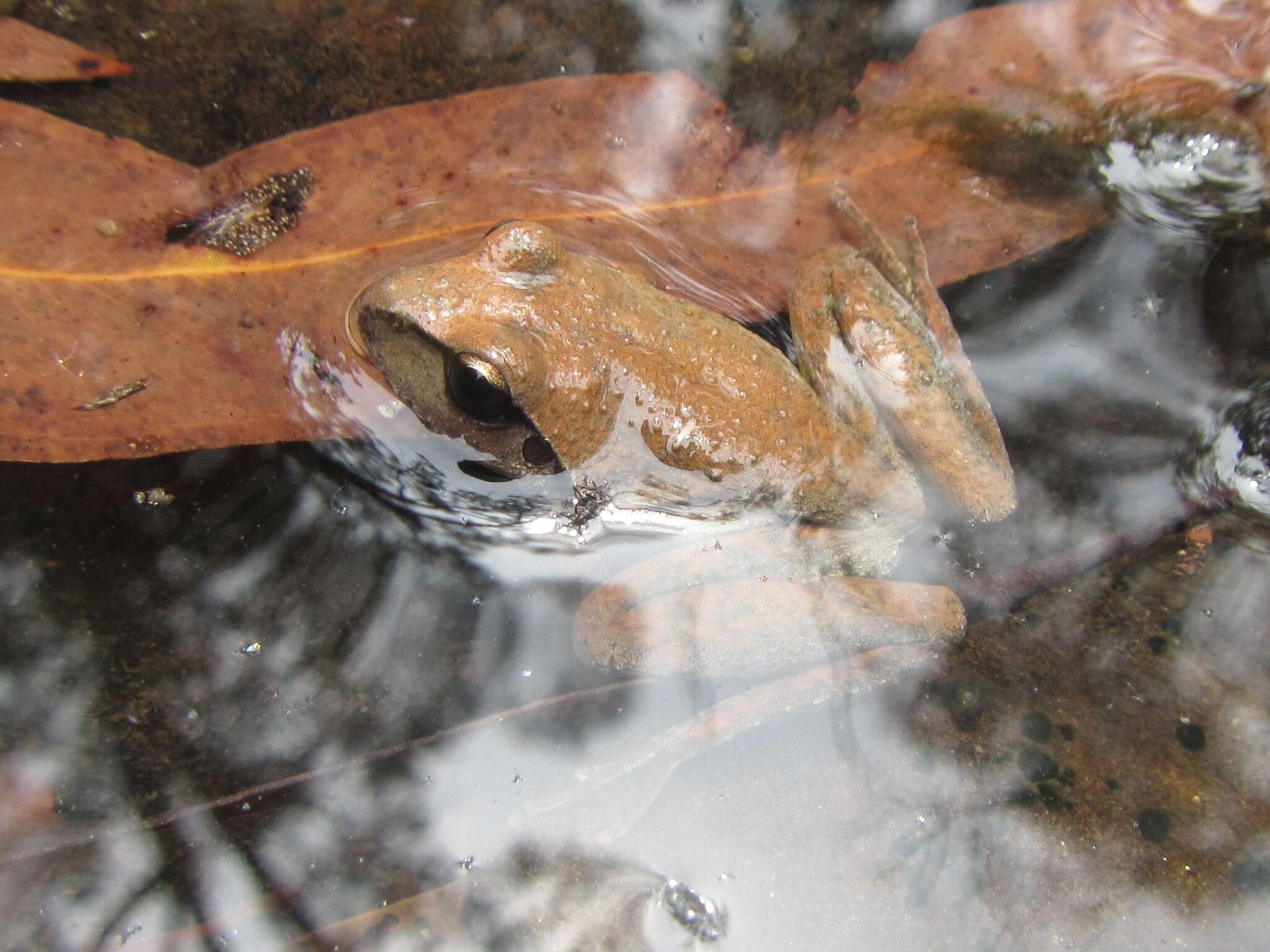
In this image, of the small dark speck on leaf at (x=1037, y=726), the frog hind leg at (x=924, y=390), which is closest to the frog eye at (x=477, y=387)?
the frog hind leg at (x=924, y=390)

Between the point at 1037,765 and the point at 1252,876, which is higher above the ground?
the point at 1037,765

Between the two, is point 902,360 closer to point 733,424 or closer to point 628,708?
point 733,424

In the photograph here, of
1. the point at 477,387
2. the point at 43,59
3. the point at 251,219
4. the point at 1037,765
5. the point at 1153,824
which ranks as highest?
the point at 43,59

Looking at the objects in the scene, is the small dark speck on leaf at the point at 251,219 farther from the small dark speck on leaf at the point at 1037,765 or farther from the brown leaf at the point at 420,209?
the small dark speck on leaf at the point at 1037,765

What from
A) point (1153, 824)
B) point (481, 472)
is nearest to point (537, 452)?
point (481, 472)

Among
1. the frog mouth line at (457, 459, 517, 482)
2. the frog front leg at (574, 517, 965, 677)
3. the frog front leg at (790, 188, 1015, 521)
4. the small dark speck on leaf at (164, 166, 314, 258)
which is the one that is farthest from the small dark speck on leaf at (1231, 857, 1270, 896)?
the small dark speck on leaf at (164, 166, 314, 258)

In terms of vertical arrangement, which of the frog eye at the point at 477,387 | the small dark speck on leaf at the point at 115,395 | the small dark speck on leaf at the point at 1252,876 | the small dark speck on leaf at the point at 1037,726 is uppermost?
the small dark speck on leaf at the point at 115,395

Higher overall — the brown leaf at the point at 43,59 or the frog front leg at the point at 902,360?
the brown leaf at the point at 43,59

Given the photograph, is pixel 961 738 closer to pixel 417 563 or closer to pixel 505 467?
pixel 505 467
